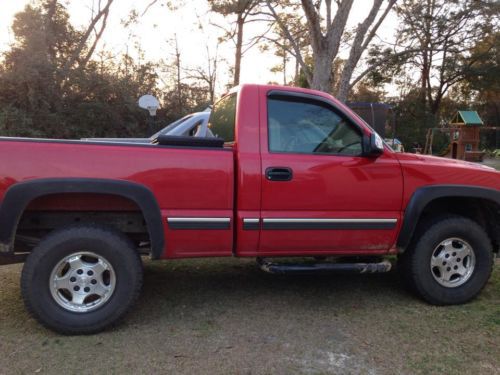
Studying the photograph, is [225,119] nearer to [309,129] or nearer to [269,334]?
[309,129]

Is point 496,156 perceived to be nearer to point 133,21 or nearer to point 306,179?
point 133,21

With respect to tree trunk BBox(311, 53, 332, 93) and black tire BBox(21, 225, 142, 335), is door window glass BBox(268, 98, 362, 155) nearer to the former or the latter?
black tire BBox(21, 225, 142, 335)

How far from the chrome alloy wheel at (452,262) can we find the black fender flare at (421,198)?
34 centimetres

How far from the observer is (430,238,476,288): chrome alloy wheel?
161 inches

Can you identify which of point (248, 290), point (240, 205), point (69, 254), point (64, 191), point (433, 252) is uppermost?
point (64, 191)

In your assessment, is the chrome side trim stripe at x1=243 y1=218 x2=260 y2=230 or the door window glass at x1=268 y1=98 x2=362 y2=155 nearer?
the chrome side trim stripe at x1=243 y1=218 x2=260 y2=230

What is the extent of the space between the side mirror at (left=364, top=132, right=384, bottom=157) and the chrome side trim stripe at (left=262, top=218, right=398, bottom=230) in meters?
0.57

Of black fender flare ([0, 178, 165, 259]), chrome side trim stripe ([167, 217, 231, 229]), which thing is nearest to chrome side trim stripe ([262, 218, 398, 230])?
chrome side trim stripe ([167, 217, 231, 229])

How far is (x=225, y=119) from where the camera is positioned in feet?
13.8

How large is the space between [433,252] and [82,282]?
2956mm

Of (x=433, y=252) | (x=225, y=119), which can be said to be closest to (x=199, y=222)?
(x=225, y=119)

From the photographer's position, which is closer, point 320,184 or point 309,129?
point 320,184

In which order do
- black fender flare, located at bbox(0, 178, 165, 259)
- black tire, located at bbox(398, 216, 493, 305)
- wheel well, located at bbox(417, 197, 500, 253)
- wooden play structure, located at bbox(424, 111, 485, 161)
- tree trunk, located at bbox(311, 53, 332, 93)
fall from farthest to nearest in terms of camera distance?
wooden play structure, located at bbox(424, 111, 485, 161), tree trunk, located at bbox(311, 53, 332, 93), wheel well, located at bbox(417, 197, 500, 253), black tire, located at bbox(398, 216, 493, 305), black fender flare, located at bbox(0, 178, 165, 259)

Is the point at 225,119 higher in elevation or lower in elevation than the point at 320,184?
higher
